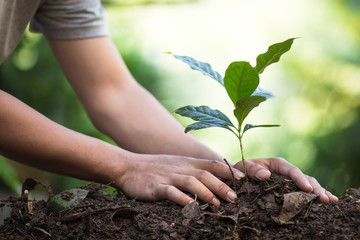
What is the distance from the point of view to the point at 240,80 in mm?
1096

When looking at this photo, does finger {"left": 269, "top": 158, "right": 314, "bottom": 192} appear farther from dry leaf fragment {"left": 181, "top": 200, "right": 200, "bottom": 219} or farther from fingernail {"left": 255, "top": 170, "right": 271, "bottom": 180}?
dry leaf fragment {"left": 181, "top": 200, "right": 200, "bottom": 219}

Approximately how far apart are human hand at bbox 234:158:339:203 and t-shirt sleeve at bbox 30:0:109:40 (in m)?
0.83

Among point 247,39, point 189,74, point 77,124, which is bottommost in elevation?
point 77,124

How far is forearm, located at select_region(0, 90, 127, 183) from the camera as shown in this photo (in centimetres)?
119

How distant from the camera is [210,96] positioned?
11.4 feet

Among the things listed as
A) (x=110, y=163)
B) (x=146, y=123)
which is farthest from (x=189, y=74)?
(x=110, y=163)

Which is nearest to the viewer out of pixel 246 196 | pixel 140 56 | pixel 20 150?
pixel 246 196

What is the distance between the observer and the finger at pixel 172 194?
114 centimetres

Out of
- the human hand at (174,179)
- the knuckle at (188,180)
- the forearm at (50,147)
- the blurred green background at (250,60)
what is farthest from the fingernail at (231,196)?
the blurred green background at (250,60)

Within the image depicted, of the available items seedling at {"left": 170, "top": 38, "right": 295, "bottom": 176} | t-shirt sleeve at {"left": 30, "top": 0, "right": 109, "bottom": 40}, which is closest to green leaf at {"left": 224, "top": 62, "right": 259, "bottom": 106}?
seedling at {"left": 170, "top": 38, "right": 295, "bottom": 176}

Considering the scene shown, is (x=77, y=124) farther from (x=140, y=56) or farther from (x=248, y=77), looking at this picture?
(x=248, y=77)

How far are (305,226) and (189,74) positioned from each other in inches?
106

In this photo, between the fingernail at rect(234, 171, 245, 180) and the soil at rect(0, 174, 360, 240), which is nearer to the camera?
the soil at rect(0, 174, 360, 240)

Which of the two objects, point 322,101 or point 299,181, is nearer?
point 299,181
